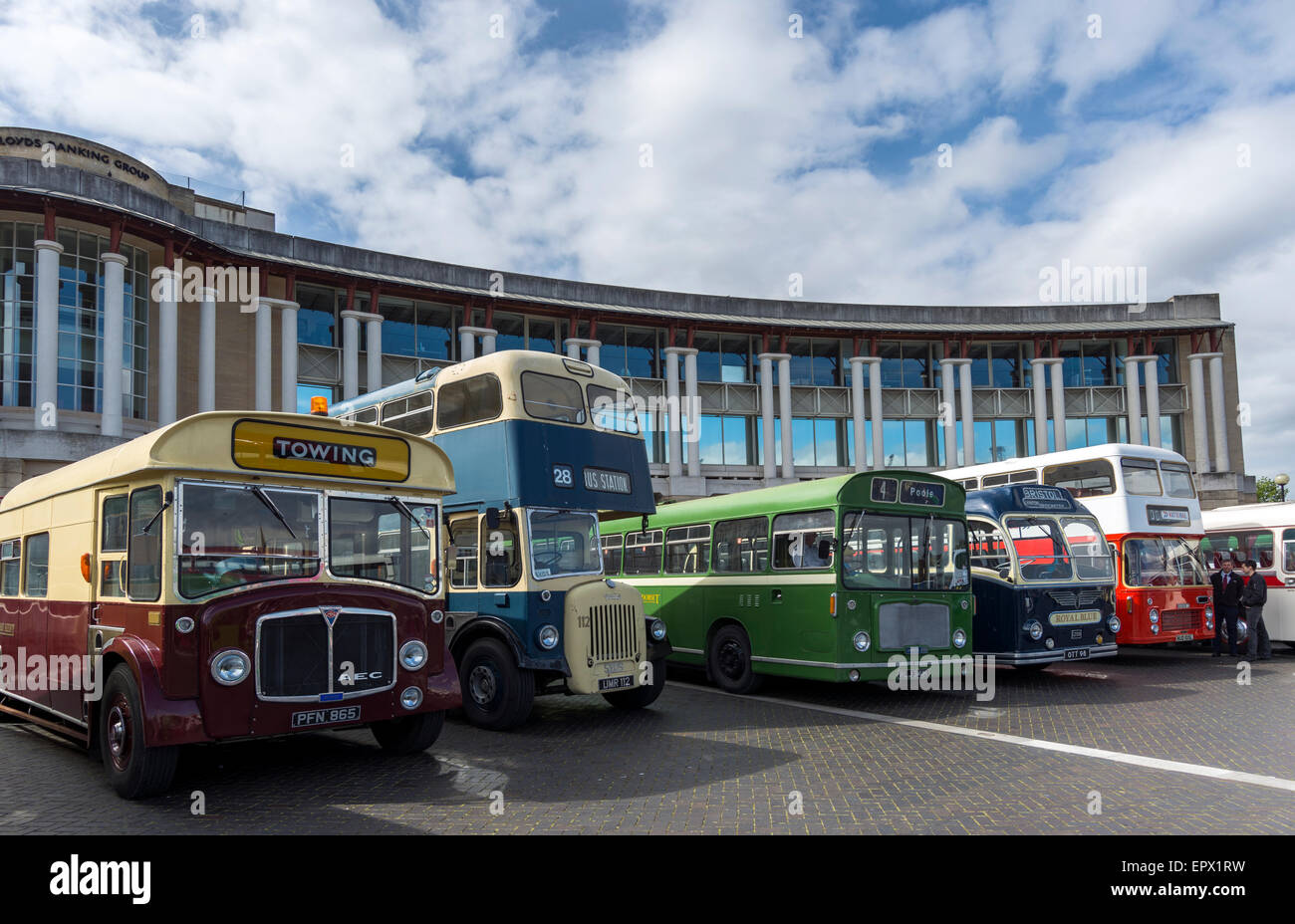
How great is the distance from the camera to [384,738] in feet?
29.5

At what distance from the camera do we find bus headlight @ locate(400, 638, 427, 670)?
8.16 metres

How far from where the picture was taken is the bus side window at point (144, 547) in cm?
720

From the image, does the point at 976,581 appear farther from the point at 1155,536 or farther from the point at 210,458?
the point at 210,458

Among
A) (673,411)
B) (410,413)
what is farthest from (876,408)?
(410,413)

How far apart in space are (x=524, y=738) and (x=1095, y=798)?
18.4ft

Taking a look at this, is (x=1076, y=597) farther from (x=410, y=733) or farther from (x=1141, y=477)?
(x=410, y=733)

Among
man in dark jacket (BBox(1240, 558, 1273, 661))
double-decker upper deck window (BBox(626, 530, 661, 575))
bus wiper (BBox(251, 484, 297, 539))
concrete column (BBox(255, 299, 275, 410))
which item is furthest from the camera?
concrete column (BBox(255, 299, 275, 410))

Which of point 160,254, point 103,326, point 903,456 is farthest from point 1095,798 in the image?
point 903,456

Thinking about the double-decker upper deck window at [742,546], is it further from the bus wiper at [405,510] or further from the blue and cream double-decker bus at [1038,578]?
the bus wiper at [405,510]

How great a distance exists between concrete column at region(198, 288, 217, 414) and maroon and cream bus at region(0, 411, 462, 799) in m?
23.5

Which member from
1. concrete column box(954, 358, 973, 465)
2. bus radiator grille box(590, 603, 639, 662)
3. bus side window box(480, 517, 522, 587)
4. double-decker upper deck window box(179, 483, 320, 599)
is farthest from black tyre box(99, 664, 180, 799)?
concrete column box(954, 358, 973, 465)

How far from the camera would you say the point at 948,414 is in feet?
136

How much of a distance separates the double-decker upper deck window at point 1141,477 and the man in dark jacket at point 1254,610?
Answer: 2.00 metres

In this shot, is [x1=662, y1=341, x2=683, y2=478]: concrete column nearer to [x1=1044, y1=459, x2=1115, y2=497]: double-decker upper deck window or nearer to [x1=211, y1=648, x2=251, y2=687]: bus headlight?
[x1=1044, y1=459, x2=1115, y2=497]: double-decker upper deck window
